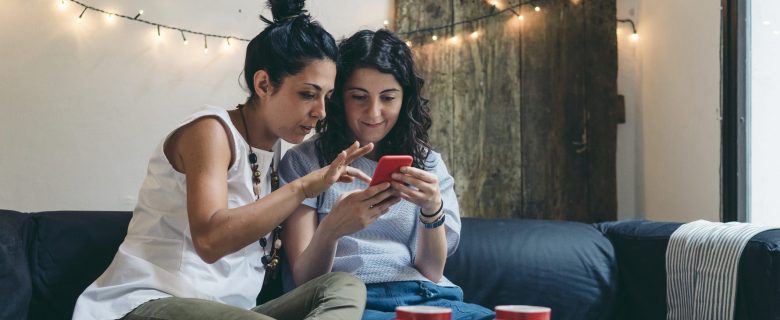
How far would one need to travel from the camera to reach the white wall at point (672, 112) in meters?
3.26

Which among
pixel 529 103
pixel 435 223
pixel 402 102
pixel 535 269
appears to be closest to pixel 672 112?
pixel 529 103

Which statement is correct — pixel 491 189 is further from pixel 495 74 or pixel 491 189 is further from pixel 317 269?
pixel 317 269

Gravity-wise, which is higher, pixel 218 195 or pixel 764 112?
pixel 764 112

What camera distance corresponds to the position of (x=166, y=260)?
1.67m

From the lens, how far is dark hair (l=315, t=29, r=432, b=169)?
6.60 feet

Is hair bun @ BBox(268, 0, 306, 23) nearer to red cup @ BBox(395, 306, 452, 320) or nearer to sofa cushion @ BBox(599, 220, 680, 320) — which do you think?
red cup @ BBox(395, 306, 452, 320)

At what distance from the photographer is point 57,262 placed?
200cm

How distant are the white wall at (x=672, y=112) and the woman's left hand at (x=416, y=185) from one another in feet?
5.95

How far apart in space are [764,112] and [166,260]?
7.69ft

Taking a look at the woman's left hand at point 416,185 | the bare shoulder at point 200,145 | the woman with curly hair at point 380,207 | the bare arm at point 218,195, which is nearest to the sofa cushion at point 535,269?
the woman with curly hair at point 380,207

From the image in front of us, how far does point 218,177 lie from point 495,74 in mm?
2510

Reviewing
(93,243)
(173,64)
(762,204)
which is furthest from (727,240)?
(173,64)

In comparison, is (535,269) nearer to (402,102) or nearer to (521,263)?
(521,263)

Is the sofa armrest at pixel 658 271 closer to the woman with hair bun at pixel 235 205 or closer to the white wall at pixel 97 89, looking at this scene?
the woman with hair bun at pixel 235 205
